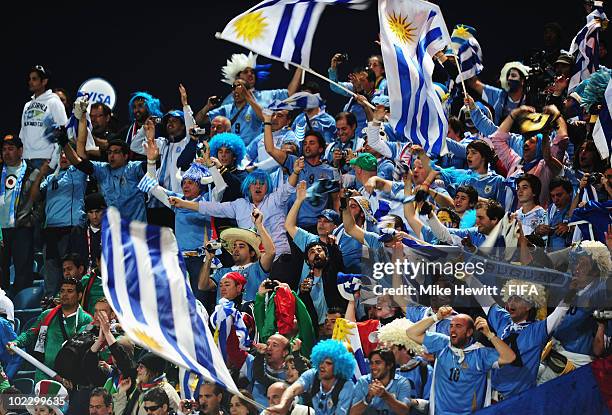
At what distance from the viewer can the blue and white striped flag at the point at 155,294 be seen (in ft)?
29.3

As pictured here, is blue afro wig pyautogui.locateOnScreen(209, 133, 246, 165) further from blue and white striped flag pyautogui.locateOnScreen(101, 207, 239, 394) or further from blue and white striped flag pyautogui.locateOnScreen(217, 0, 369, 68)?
blue and white striped flag pyautogui.locateOnScreen(101, 207, 239, 394)

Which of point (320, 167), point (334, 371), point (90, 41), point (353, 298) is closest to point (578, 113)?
point (320, 167)

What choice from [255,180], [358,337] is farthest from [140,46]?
[358,337]

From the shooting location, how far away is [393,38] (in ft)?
38.7

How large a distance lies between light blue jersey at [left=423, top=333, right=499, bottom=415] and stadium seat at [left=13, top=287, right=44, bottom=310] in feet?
15.2

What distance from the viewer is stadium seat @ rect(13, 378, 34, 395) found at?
12.7 meters

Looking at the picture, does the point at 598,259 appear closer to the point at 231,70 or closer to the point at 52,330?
the point at 52,330

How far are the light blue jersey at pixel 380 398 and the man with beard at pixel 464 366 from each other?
0.67ft

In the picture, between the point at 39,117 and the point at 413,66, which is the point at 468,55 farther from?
the point at 39,117

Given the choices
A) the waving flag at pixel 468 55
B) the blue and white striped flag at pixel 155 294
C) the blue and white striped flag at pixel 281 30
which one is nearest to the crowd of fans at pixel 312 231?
the waving flag at pixel 468 55

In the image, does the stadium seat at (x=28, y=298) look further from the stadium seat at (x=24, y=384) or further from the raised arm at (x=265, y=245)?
the raised arm at (x=265, y=245)

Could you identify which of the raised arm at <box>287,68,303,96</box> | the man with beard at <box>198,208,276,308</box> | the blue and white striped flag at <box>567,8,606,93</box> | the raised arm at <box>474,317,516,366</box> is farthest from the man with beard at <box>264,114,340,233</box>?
the raised arm at <box>474,317,516,366</box>

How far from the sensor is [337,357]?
11.2 meters

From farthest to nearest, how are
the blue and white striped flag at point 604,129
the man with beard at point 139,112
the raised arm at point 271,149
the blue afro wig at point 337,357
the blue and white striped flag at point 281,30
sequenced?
the man with beard at point 139,112 < the raised arm at point 271,149 < the blue and white striped flag at point 604,129 < the blue and white striped flag at point 281,30 < the blue afro wig at point 337,357
